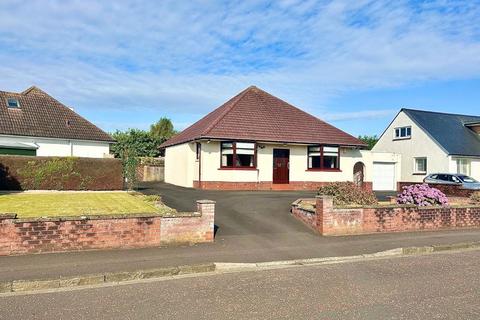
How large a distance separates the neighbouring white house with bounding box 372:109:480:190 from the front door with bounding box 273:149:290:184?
737cm

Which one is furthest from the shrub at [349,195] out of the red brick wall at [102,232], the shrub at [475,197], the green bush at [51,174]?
the green bush at [51,174]

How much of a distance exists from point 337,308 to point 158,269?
3312 mm

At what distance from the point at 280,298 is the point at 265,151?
1774cm

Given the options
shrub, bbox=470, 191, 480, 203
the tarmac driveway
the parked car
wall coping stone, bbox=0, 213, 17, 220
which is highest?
the parked car

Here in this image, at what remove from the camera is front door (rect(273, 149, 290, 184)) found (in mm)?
24062

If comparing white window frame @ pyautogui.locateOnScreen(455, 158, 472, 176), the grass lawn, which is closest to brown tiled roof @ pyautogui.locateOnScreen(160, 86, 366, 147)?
the grass lawn

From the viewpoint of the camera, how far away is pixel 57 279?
6695mm

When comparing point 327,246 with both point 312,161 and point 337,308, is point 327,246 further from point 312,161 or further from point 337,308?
point 312,161

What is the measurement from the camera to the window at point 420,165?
31295 mm

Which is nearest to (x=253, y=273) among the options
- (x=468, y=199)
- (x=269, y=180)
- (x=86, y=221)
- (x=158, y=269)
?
(x=158, y=269)

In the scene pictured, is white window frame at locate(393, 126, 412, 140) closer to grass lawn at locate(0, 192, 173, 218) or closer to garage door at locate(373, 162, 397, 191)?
garage door at locate(373, 162, 397, 191)

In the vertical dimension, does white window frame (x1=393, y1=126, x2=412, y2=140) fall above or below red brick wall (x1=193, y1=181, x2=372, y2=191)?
above

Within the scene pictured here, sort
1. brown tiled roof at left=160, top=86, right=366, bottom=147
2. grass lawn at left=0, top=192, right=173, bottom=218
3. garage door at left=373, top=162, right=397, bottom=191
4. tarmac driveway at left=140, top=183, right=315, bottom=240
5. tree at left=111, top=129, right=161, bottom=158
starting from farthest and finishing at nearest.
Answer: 1. tree at left=111, top=129, right=161, bottom=158
2. garage door at left=373, top=162, right=397, bottom=191
3. brown tiled roof at left=160, top=86, right=366, bottom=147
4. grass lawn at left=0, top=192, right=173, bottom=218
5. tarmac driveway at left=140, top=183, right=315, bottom=240

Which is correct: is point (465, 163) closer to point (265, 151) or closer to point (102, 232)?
point (265, 151)
